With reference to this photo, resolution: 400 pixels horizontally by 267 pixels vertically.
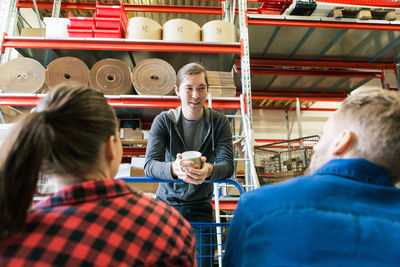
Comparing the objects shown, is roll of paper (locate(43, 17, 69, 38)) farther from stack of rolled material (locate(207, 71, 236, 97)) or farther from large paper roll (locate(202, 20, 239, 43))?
stack of rolled material (locate(207, 71, 236, 97))

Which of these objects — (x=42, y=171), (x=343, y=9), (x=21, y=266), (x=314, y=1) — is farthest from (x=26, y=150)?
(x=343, y=9)

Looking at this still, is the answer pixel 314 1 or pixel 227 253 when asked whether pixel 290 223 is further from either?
pixel 314 1

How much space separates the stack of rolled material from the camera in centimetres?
383

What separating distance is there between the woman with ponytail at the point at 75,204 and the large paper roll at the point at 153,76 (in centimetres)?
306

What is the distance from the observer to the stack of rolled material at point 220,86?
3832 millimetres

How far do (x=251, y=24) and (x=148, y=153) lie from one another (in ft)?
12.0

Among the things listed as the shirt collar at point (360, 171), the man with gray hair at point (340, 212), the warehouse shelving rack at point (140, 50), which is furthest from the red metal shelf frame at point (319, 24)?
the shirt collar at point (360, 171)

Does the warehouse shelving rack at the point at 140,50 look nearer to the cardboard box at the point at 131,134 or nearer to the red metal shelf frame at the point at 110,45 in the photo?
the red metal shelf frame at the point at 110,45

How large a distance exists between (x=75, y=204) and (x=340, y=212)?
56 cm

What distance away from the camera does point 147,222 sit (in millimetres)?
630

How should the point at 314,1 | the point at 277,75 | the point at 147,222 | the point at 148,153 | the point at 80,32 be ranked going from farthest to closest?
the point at 277,75 → the point at 314,1 → the point at 80,32 → the point at 148,153 → the point at 147,222

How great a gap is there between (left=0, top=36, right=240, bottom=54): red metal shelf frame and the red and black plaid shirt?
10.8 feet

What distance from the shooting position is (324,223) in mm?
536

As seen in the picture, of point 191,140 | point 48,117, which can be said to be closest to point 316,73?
point 191,140
